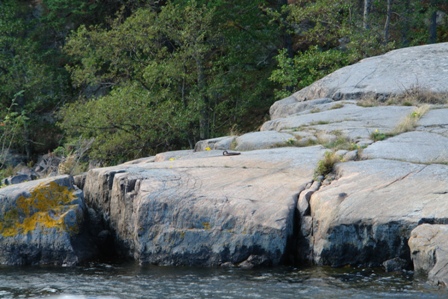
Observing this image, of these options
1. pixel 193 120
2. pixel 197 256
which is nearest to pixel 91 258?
pixel 197 256

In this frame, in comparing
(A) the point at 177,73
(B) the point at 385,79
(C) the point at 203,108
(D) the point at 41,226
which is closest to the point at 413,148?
(B) the point at 385,79

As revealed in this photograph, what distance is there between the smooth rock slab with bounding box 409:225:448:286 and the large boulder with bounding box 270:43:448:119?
782cm

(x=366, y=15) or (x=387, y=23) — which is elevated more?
(x=366, y=15)

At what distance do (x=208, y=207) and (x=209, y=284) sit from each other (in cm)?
179

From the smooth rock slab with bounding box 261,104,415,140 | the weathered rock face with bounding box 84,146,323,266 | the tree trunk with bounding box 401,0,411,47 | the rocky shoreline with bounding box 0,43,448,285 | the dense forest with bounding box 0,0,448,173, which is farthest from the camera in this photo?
the tree trunk with bounding box 401,0,411,47

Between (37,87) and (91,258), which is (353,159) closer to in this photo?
(91,258)

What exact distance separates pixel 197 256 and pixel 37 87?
22899 mm

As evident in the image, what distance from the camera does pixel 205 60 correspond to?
2656cm

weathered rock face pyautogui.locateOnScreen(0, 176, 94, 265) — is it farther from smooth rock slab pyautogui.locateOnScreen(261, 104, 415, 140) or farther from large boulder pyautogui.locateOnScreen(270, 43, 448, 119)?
large boulder pyautogui.locateOnScreen(270, 43, 448, 119)

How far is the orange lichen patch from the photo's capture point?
12133 mm

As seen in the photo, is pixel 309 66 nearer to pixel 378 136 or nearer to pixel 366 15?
pixel 366 15

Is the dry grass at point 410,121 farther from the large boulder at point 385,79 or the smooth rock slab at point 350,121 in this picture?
the large boulder at point 385,79

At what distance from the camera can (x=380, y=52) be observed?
2309 cm

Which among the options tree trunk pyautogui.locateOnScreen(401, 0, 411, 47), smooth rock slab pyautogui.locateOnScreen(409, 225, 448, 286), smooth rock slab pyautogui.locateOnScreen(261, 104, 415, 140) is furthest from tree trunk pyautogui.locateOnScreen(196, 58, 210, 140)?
smooth rock slab pyautogui.locateOnScreen(409, 225, 448, 286)
